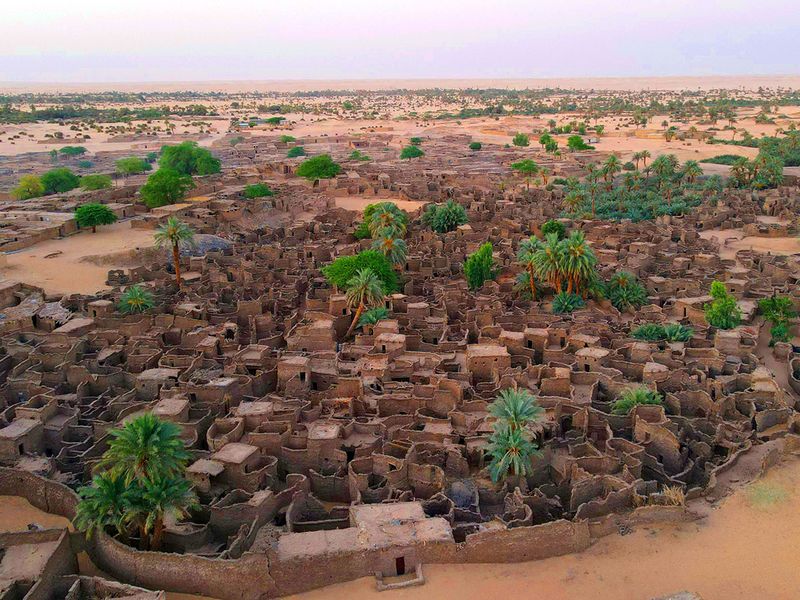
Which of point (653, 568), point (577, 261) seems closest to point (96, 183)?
point (577, 261)

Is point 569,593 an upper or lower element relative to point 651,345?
lower

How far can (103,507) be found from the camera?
21.0m

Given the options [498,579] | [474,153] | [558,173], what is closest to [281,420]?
[498,579]

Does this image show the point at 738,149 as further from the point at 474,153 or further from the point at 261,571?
the point at 261,571

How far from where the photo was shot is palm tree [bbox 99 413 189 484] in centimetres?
2111

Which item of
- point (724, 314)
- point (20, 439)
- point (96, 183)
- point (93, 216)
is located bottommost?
point (20, 439)

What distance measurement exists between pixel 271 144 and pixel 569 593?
111 meters

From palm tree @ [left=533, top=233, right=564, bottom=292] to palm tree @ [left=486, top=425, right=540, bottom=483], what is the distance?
769 inches

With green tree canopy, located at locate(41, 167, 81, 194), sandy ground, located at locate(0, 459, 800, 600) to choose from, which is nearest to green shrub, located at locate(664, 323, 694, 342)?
sandy ground, located at locate(0, 459, 800, 600)

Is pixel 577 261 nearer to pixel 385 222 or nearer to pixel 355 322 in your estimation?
pixel 355 322

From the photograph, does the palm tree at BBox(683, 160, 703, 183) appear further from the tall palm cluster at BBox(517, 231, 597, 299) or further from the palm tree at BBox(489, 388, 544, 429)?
the palm tree at BBox(489, 388, 544, 429)

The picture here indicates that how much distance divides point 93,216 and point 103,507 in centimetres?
4544

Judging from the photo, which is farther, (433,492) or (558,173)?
(558,173)

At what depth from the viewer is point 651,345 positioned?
113ft
